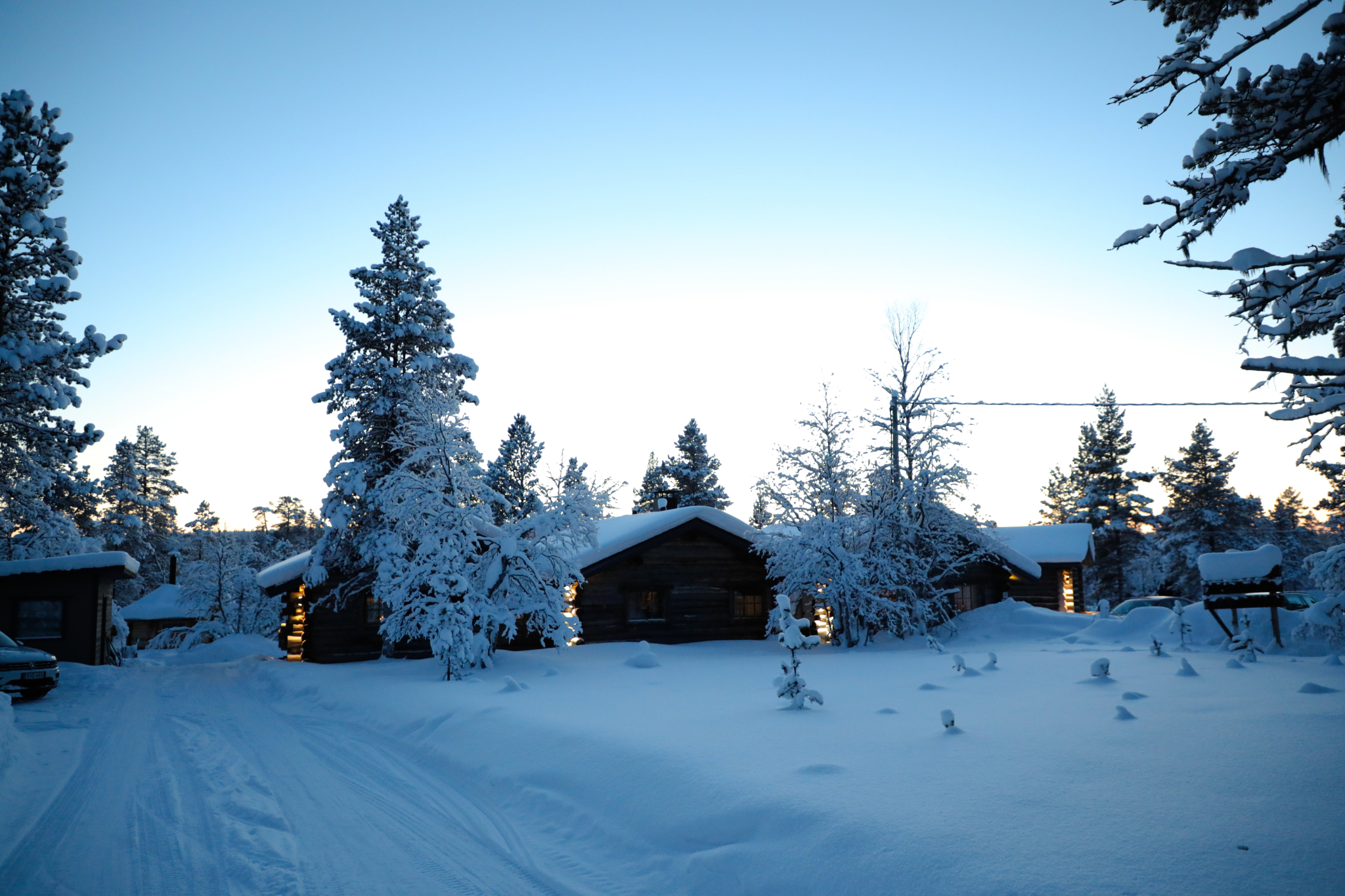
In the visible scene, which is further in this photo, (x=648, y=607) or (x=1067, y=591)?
(x=1067, y=591)

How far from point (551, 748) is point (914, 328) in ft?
69.8

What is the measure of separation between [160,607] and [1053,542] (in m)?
60.6

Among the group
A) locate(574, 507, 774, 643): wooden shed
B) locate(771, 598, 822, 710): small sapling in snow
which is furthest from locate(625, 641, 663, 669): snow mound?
locate(771, 598, 822, 710): small sapling in snow

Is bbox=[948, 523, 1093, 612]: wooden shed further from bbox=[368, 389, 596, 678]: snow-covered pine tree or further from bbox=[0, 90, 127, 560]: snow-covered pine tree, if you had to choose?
bbox=[0, 90, 127, 560]: snow-covered pine tree

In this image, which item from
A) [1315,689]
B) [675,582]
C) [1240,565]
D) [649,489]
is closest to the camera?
[1315,689]

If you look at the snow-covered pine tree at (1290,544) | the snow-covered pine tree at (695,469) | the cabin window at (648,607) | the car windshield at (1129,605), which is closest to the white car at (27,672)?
the cabin window at (648,607)

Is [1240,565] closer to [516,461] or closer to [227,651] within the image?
[227,651]

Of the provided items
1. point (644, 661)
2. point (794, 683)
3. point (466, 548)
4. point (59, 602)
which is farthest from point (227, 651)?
point (794, 683)

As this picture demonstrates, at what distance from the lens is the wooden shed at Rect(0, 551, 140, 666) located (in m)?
23.5

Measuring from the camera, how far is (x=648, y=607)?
84.2 feet

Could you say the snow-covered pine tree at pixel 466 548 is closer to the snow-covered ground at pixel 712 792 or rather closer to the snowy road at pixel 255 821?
the snow-covered ground at pixel 712 792

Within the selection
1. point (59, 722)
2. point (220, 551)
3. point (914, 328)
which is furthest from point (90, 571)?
point (914, 328)

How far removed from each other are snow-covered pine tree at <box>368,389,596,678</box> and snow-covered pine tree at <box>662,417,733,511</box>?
40.7m

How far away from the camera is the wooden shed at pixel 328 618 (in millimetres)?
23188
